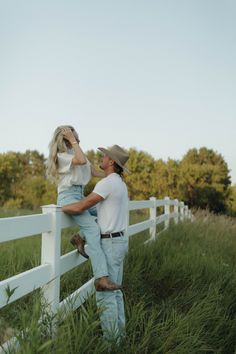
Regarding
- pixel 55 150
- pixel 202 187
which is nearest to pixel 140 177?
pixel 202 187

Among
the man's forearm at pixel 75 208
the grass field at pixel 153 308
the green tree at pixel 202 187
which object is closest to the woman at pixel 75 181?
the man's forearm at pixel 75 208

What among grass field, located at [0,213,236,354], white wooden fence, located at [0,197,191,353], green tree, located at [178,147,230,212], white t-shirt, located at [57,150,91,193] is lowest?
grass field, located at [0,213,236,354]

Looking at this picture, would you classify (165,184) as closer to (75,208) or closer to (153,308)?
(153,308)

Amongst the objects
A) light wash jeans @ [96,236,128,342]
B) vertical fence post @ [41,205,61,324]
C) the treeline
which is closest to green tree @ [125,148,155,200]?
the treeline

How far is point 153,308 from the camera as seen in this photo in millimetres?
4707

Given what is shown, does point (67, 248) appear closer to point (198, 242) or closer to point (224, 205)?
point (198, 242)

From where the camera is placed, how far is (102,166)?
14.5 feet

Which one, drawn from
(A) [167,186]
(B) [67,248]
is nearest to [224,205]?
(A) [167,186]

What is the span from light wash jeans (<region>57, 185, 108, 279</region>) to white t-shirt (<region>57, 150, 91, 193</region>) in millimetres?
63

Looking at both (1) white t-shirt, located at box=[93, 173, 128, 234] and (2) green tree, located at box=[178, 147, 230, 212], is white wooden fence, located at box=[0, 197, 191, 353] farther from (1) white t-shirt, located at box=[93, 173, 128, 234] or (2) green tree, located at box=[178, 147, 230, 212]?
(2) green tree, located at box=[178, 147, 230, 212]

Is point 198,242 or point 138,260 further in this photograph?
point 198,242

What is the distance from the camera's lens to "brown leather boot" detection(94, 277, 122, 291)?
13.1ft

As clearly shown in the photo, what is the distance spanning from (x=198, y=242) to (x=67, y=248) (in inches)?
146

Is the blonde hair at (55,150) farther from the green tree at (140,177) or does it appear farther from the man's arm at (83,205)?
the green tree at (140,177)
